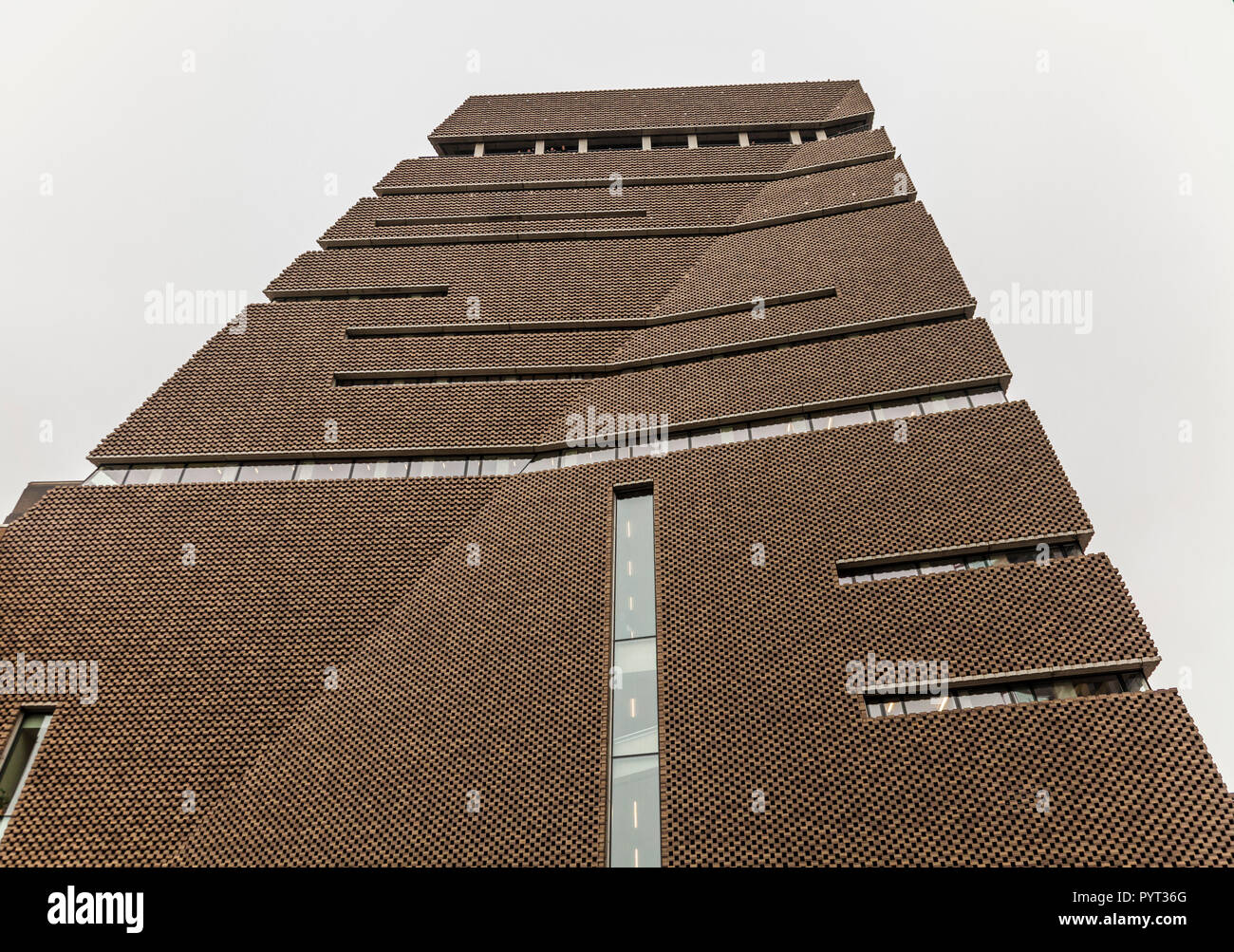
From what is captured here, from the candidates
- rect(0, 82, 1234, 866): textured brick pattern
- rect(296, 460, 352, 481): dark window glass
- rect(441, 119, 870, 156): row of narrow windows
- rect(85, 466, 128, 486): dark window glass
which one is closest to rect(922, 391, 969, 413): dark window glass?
rect(0, 82, 1234, 866): textured brick pattern

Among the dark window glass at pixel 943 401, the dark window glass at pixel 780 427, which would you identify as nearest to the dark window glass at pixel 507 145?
the dark window glass at pixel 780 427

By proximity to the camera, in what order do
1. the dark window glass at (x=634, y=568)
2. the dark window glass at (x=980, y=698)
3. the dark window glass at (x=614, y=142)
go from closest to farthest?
the dark window glass at (x=980, y=698)
the dark window glass at (x=634, y=568)
the dark window glass at (x=614, y=142)

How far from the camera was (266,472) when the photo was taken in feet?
82.2

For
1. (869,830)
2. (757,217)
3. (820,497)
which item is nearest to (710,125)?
(757,217)

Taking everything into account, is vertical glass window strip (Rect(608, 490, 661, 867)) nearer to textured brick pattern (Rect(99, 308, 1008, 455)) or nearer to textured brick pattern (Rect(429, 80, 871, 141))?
textured brick pattern (Rect(99, 308, 1008, 455))

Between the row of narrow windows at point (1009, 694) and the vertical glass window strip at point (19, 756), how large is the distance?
1945cm

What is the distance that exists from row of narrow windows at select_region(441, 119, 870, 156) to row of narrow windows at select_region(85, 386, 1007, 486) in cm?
2384

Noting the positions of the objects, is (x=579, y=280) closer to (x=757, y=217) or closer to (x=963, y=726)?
(x=757, y=217)

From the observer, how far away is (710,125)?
43.4 m

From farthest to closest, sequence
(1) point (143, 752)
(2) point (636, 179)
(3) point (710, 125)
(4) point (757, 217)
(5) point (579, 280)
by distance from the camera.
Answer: (3) point (710, 125), (2) point (636, 179), (4) point (757, 217), (5) point (579, 280), (1) point (143, 752)

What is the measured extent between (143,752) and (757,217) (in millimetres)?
29284

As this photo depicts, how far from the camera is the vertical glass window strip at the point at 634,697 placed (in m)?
16.9
